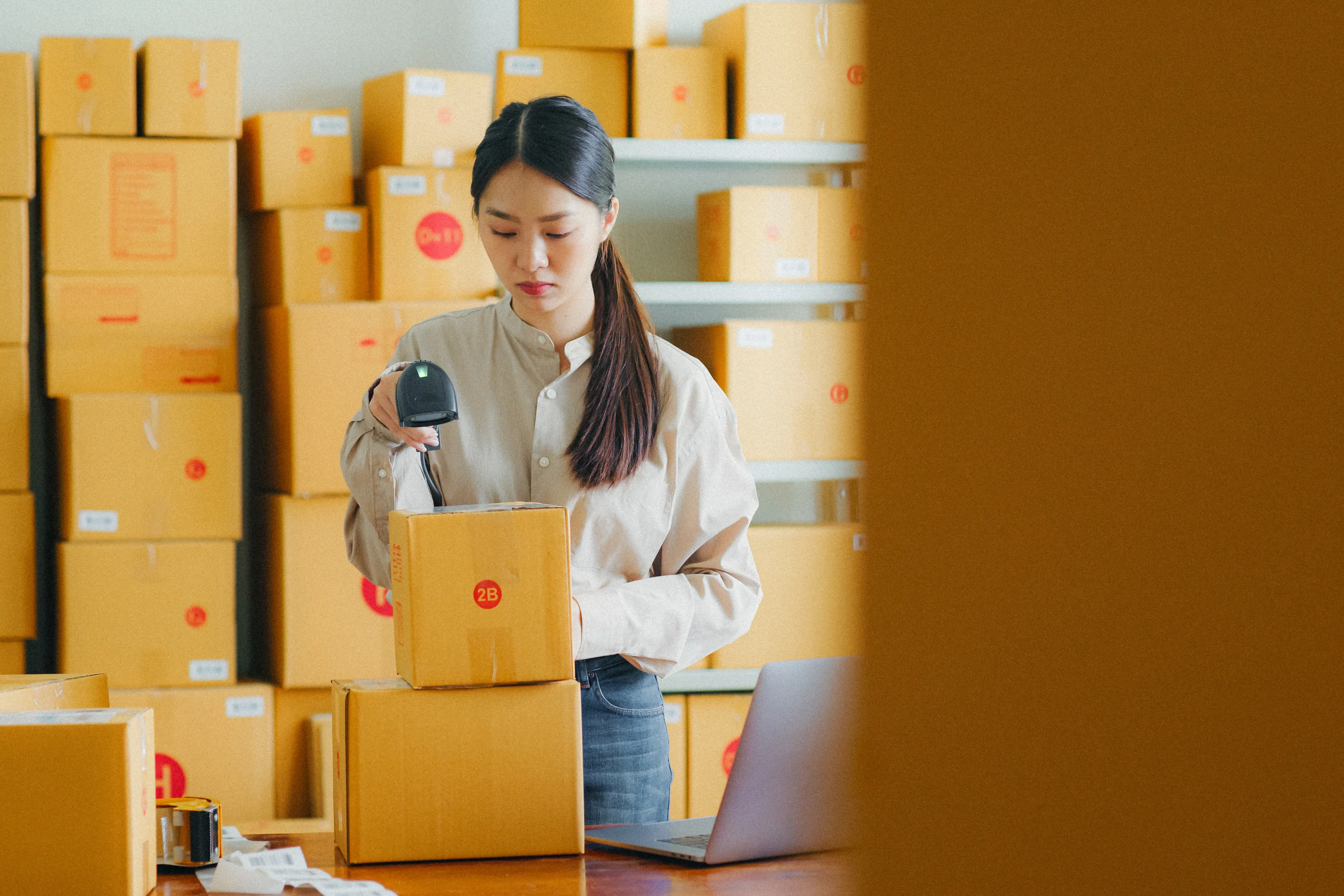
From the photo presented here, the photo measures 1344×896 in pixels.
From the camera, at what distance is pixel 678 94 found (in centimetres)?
277

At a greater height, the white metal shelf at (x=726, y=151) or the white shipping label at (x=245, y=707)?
the white metal shelf at (x=726, y=151)

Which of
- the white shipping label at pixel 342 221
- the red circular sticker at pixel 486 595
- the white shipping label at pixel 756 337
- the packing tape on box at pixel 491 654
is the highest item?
the white shipping label at pixel 342 221

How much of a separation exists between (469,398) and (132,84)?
1.64 m

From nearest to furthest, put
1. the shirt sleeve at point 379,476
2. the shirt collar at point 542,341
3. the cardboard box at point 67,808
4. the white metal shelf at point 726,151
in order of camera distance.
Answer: the cardboard box at point 67,808 < the shirt sleeve at point 379,476 < the shirt collar at point 542,341 < the white metal shelf at point 726,151

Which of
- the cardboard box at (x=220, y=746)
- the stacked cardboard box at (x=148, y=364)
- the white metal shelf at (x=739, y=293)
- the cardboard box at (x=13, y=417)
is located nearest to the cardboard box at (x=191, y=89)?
the stacked cardboard box at (x=148, y=364)

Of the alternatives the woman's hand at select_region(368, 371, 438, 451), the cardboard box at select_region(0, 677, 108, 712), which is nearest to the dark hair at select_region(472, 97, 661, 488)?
the woman's hand at select_region(368, 371, 438, 451)

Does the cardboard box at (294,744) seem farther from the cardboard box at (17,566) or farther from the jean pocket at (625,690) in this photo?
the jean pocket at (625,690)

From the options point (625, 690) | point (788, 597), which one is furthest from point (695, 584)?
point (788, 597)

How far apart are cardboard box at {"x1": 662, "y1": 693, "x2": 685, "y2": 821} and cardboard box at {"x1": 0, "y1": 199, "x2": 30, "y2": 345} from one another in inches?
59.6

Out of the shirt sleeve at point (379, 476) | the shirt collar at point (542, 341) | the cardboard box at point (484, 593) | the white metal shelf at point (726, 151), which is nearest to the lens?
the cardboard box at point (484, 593)

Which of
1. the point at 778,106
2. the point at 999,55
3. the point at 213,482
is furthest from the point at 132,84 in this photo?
the point at 999,55

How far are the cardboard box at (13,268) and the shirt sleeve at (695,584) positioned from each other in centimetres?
176

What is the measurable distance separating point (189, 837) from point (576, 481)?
519 millimetres

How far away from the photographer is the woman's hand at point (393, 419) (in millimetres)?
1324
